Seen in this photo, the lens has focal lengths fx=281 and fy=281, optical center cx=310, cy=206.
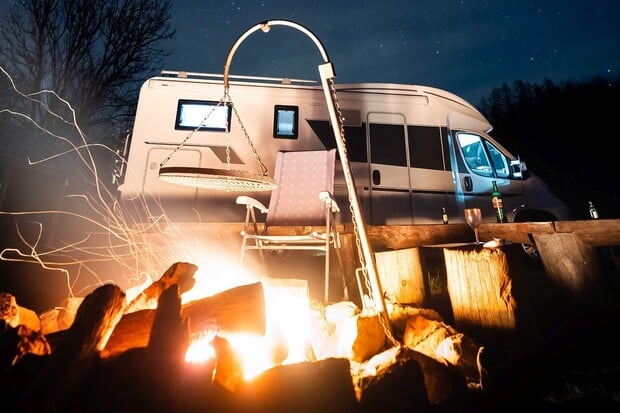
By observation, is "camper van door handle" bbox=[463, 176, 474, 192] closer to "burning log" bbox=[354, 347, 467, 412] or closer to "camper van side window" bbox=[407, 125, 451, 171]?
"camper van side window" bbox=[407, 125, 451, 171]

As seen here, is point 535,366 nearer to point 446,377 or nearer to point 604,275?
point 446,377

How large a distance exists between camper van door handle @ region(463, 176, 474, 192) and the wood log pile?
4010mm

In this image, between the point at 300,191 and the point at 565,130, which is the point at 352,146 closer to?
the point at 300,191

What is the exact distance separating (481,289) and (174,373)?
73.7 inches

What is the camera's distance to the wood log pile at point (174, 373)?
1047mm

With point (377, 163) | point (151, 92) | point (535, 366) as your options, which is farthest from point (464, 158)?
point (151, 92)

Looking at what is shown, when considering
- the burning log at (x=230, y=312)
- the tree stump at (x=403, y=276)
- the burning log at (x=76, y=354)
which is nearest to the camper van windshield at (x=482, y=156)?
the tree stump at (x=403, y=276)

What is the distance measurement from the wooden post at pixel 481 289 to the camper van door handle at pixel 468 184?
3.32 meters

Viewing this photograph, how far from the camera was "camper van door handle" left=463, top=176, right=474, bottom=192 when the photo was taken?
487 centimetres

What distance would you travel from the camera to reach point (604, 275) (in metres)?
2.24

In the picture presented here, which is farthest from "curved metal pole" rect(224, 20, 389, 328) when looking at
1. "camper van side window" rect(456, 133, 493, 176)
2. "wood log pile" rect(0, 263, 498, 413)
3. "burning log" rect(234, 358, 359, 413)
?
"camper van side window" rect(456, 133, 493, 176)

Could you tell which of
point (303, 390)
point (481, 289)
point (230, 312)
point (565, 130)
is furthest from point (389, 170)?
point (565, 130)

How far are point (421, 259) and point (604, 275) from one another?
1.43 metres

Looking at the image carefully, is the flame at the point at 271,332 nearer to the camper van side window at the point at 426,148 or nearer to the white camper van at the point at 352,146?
the white camper van at the point at 352,146
